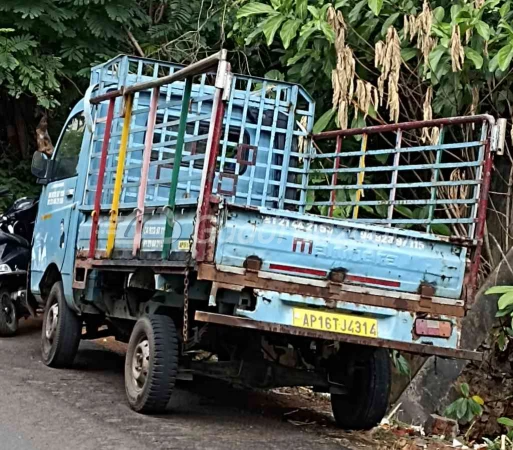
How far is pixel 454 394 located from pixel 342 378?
125 centimetres

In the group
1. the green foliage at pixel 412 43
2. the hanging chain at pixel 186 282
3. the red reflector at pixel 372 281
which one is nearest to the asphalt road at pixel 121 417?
the hanging chain at pixel 186 282

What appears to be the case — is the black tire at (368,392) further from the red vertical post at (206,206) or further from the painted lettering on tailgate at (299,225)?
the red vertical post at (206,206)

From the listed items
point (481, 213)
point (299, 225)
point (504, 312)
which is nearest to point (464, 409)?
point (504, 312)

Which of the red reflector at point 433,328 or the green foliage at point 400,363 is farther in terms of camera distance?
the green foliage at point 400,363

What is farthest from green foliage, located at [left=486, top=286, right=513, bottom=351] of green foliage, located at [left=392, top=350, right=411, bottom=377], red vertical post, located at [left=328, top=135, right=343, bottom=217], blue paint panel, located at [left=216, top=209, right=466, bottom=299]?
red vertical post, located at [left=328, top=135, right=343, bottom=217]

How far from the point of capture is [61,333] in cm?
739

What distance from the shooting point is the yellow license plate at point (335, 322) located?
17.6ft

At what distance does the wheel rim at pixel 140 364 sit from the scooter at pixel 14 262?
3351 mm

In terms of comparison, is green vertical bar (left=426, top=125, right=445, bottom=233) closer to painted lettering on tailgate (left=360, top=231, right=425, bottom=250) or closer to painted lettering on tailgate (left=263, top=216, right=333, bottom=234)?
painted lettering on tailgate (left=360, top=231, right=425, bottom=250)

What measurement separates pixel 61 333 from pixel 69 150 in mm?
1704

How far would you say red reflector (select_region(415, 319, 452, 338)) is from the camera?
18.4 ft

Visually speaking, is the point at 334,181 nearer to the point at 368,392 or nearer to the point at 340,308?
the point at 368,392

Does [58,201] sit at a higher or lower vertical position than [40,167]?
lower

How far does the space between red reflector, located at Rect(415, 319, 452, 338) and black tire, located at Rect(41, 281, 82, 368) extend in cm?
313
